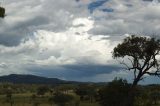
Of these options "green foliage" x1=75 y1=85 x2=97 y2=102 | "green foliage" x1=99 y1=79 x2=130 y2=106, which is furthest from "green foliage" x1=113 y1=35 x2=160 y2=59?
"green foliage" x1=75 y1=85 x2=97 y2=102

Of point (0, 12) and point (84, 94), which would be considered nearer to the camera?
point (0, 12)

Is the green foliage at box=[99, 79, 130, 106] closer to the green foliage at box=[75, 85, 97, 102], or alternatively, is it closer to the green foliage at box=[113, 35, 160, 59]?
the green foliage at box=[113, 35, 160, 59]

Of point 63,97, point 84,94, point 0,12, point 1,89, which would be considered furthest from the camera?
point 1,89

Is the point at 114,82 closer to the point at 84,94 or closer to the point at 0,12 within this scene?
the point at 0,12

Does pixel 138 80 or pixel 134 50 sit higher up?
pixel 134 50

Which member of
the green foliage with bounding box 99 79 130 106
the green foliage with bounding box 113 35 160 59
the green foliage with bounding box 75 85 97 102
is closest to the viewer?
the green foliage with bounding box 113 35 160 59

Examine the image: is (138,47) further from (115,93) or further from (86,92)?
(86,92)

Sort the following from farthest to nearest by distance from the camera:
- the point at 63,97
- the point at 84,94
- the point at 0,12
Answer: the point at 84,94 → the point at 63,97 → the point at 0,12

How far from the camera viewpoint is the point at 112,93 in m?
58.9

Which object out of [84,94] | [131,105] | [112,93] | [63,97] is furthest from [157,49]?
[84,94]

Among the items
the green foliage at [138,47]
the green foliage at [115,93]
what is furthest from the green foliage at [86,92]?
the green foliage at [138,47]

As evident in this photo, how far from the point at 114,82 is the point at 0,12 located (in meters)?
33.6

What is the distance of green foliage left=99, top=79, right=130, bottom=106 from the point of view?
185 ft

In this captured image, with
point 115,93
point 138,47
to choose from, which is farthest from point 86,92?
point 138,47
